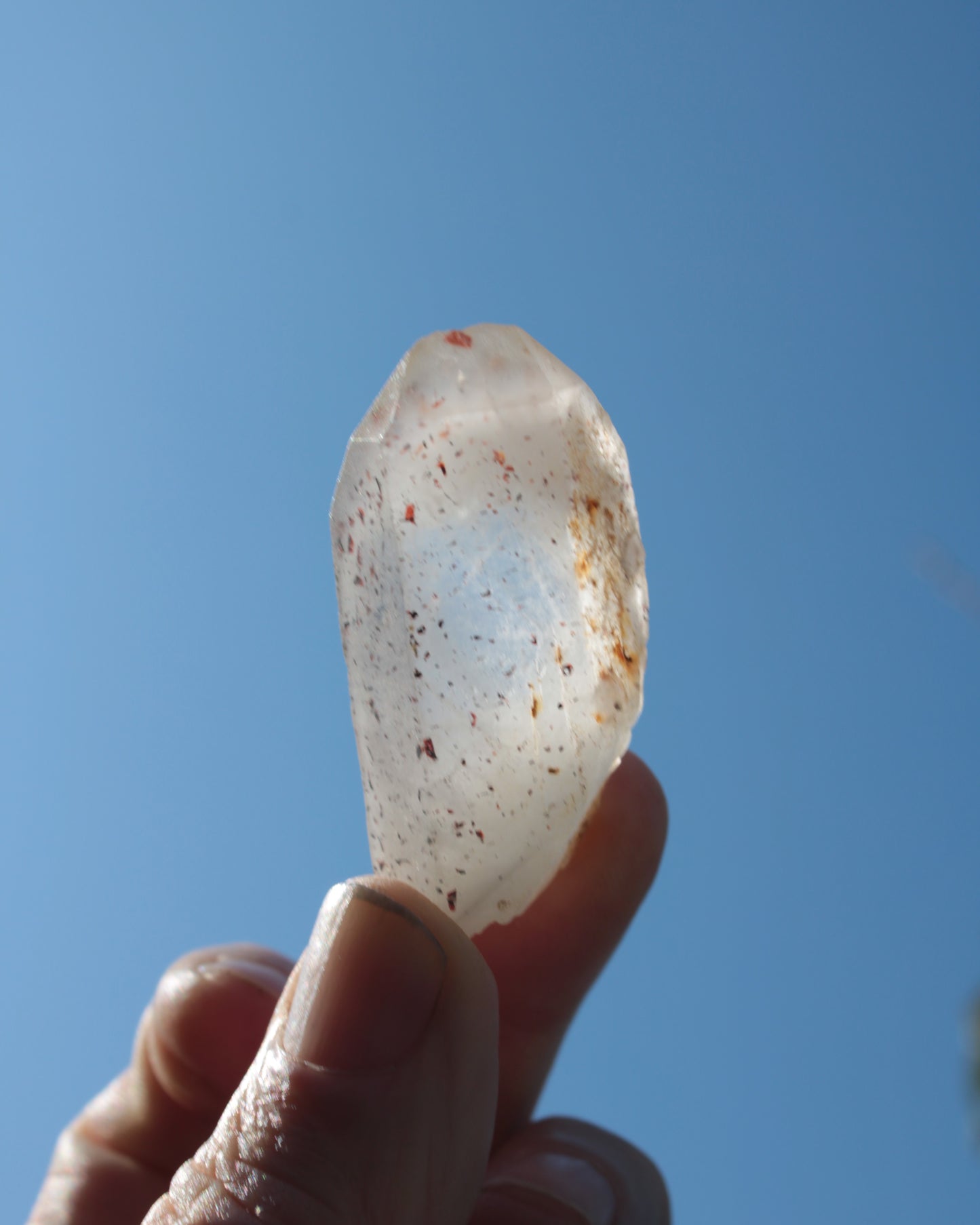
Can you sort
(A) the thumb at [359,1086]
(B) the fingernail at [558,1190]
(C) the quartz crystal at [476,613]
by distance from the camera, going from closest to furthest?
(A) the thumb at [359,1086], (C) the quartz crystal at [476,613], (B) the fingernail at [558,1190]

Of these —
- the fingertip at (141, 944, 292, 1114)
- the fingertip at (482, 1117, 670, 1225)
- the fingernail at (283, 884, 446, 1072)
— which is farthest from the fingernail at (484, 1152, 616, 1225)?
the fingernail at (283, 884, 446, 1072)

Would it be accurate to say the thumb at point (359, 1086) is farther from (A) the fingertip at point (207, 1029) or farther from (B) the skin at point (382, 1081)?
(A) the fingertip at point (207, 1029)

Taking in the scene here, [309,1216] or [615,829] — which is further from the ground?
[615,829]

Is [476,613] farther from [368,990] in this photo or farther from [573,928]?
[573,928]

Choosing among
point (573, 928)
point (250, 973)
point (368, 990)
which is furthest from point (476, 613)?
point (250, 973)

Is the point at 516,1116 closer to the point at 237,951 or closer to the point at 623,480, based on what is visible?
the point at 237,951

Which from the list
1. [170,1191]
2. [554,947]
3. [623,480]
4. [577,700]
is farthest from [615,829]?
[170,1191]

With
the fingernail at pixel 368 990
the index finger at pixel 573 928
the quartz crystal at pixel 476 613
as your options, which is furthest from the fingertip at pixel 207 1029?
the fingernail at pixel 368 990
